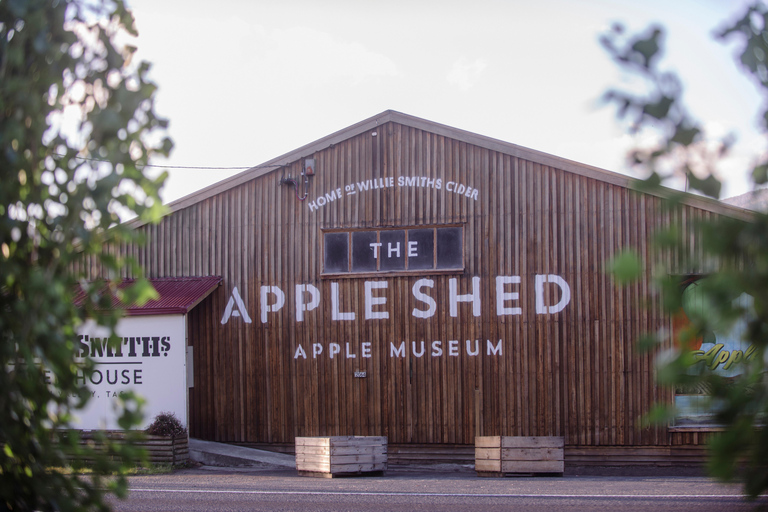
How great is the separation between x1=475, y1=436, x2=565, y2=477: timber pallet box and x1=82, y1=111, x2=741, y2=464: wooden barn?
1.33 meters

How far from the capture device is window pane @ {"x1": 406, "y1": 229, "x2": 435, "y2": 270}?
16.2 metres

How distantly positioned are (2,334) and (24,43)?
51.4 inches

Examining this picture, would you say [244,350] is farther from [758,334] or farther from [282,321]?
Result: [758,334]

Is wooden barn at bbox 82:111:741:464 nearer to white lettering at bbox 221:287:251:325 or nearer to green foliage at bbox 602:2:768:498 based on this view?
white lettering at bbox 221:287:251:325

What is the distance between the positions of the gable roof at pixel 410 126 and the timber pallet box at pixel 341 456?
5.83 meters

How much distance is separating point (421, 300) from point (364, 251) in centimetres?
171

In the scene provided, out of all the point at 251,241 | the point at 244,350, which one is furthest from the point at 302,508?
→ the point at 251,241

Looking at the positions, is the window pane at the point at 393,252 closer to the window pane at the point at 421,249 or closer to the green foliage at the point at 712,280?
the window pane at the point at 421,249

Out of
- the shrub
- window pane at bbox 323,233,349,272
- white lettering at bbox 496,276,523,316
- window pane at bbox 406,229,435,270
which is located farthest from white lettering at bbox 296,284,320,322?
white lettering at bbox 496,276,523,316

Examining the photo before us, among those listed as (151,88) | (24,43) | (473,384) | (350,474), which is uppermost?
(24,43)

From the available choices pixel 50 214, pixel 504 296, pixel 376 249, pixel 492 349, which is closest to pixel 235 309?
pixel 376 249

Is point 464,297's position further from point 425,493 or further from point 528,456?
point 425,493

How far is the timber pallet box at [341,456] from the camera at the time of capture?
557 inches

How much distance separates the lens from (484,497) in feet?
36.6
